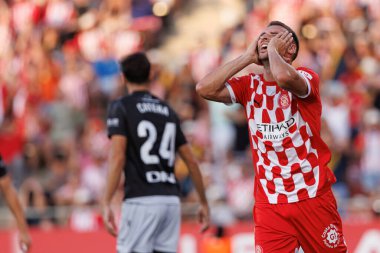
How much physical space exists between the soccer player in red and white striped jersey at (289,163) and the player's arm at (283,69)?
0.08 ft

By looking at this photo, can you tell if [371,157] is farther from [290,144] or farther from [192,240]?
[290,144]

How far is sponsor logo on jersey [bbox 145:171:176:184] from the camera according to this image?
9.07 metres

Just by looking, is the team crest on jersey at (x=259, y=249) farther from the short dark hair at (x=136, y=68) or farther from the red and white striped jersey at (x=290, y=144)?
the short dark hair at (x=136, y=68)

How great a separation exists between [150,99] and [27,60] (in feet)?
34.1

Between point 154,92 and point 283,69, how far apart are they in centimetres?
985

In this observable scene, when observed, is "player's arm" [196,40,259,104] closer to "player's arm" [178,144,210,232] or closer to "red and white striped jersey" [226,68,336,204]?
"red and white striped jersey" [226,68,336,204]

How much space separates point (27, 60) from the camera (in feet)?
63.0

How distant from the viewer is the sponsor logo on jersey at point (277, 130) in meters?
7.52

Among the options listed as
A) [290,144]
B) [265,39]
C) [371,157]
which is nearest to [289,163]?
[290,144]

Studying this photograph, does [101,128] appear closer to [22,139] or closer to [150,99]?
[22,139]

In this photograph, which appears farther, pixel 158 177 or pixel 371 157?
pixel 371 157

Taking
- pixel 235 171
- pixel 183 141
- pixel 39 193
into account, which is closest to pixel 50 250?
pixel 39 193

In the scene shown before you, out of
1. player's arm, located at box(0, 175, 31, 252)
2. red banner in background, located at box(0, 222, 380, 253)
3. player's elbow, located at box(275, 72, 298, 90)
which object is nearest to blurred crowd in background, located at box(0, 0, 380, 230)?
red banner in background, located at box(0, 222, 380, 253)

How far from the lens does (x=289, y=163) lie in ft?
24.8
